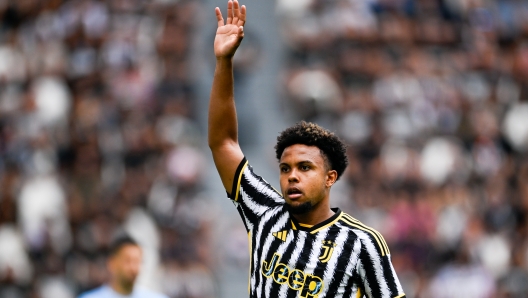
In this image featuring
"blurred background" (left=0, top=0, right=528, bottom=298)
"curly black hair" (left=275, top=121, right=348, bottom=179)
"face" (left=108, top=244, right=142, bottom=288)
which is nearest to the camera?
"curly black hair" (left=275, top=121, right=348, bottom=179)

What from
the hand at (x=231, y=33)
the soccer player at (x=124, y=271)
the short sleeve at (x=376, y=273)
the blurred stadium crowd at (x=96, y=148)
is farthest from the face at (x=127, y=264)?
the blurred stadium crowd at (x=96, y=148)

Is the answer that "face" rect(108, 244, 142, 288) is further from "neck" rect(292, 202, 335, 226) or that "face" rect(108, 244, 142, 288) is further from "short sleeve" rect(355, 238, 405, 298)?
"short sleeve" rect(355, 238, 405, 298)

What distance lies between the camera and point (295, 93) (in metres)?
13.8

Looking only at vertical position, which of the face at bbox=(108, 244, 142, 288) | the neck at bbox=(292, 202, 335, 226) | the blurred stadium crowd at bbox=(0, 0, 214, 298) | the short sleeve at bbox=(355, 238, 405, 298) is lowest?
the short sleeve at bbox=(355, 238, 405, 298)

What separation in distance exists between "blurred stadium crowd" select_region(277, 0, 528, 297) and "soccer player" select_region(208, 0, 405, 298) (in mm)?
7359

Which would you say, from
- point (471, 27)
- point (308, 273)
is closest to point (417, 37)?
point (471, 27)

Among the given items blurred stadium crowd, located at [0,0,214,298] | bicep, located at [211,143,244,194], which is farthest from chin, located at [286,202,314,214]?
blurred stadium crowd, located at [0,0,214,298]

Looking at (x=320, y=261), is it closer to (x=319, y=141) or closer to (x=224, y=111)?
(x=319, y=141)

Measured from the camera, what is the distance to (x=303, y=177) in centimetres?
463

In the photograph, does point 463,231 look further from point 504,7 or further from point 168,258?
point 504,7

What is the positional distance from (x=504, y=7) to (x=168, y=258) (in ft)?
26.7

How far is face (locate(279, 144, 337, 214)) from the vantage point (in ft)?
15.2

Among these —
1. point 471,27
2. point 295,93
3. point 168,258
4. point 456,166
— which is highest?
point 471,27

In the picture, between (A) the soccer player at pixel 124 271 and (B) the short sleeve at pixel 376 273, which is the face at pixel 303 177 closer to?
(B) the short sleeve at pixel 376 273
